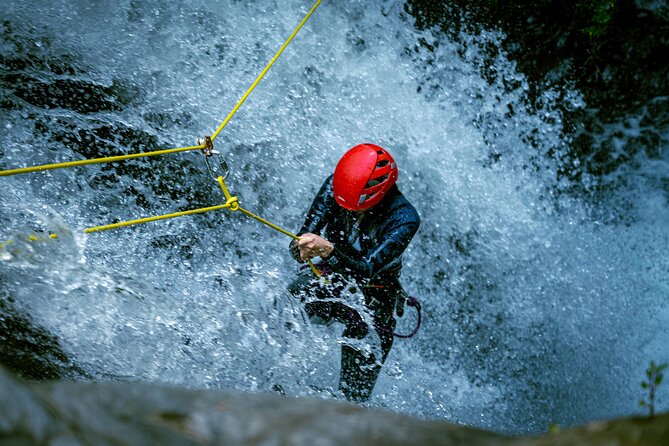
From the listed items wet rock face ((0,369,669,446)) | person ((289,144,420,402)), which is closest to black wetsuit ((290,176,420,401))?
person ((289,144,420,402))

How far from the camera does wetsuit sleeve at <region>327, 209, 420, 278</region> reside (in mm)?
3473

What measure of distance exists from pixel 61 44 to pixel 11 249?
8.19ft

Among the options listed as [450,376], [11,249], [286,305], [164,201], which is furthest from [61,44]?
[450,376]

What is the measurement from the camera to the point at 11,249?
3.52 m

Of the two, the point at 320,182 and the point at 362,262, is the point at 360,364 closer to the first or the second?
the point at 362,262

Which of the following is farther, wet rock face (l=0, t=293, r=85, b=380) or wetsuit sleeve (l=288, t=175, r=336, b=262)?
wetsuit sleeve (l=288, t=175, r=336, b=262)

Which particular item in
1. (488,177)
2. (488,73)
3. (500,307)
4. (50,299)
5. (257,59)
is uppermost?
(488,73)

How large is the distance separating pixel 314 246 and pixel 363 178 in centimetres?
52

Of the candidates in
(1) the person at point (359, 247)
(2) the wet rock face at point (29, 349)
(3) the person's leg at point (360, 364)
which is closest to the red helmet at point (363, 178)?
(1) the person at point (359, 247)

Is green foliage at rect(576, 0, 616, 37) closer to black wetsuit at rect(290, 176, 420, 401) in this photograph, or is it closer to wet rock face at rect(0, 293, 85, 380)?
black wetsuit at rect(290, 176, 420, 401)

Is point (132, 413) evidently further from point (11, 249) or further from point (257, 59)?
point (257, 59)

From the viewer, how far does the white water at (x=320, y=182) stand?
14.9 feet

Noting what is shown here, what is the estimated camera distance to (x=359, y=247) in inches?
147

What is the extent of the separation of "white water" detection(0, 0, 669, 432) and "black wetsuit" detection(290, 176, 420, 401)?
1.11ft
